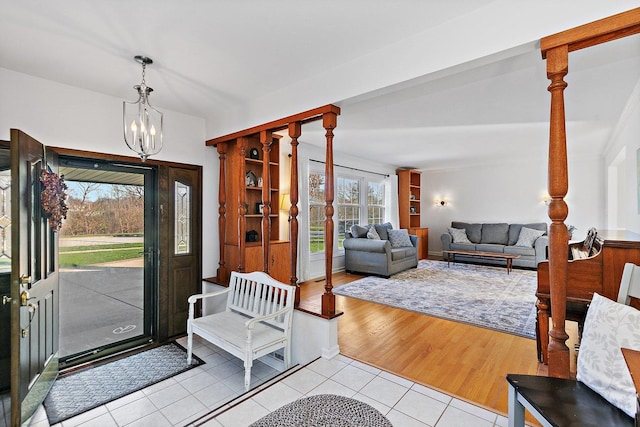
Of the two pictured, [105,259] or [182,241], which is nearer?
[105,259]

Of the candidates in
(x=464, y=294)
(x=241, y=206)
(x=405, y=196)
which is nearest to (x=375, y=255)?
(x=464, y=294)

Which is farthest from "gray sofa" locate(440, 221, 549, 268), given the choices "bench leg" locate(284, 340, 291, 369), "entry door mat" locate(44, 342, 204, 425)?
"entry door mat" locate(44, 342, 204, 425)

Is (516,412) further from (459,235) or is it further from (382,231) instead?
(459,235)

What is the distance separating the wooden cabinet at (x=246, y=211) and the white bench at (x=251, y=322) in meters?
0.35

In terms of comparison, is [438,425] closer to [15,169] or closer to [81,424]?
[81,424]

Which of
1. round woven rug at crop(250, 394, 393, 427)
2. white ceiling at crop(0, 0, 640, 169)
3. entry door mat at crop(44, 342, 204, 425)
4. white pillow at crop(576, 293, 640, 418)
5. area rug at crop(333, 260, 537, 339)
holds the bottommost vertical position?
entry door mat at crop(44, 342, 204, 425)

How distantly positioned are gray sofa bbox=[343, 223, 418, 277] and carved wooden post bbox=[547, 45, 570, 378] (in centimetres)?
414

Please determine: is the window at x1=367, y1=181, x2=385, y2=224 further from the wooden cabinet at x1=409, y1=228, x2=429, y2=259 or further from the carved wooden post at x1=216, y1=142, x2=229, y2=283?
the carved wooden post at x1=216, y1=142, x2=229, y2=283

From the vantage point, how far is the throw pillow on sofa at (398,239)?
662 centimetres

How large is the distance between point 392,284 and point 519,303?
1869 millimetres

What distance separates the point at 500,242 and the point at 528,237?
607 mm

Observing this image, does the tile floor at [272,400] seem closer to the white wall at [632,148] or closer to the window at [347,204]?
the white wall at [632,148]

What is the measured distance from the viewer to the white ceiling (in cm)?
185

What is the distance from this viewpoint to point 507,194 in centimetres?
767
